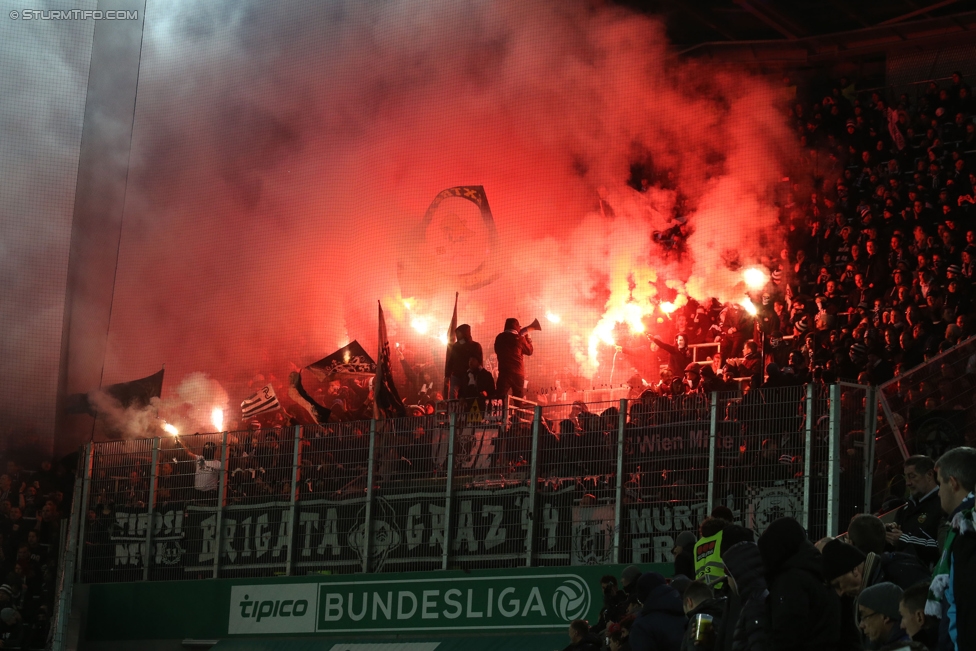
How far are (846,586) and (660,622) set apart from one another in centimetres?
152

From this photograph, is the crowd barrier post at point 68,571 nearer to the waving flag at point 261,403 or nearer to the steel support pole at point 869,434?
the waving flag at point 261,403

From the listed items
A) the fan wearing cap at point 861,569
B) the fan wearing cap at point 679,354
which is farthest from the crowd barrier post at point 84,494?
the fan wearing cap at point 861,569

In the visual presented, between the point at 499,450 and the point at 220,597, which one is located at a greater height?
the point at 499,450

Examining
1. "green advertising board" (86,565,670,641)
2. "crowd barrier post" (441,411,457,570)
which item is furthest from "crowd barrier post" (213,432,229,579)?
"crowd barrier post" (441,411,457,570)

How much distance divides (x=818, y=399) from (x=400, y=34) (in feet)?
42.6

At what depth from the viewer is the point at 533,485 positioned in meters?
9.63

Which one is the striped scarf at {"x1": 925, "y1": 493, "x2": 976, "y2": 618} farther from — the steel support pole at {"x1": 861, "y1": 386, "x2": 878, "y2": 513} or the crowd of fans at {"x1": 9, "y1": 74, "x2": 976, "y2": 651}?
the steel support pole at {"x1": 861, "y1": 386, "x2": 878, "y2": 513}

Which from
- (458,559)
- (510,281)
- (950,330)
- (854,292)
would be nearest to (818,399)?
(950,330)

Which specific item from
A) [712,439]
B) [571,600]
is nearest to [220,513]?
[571,600]

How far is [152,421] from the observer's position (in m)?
19.2

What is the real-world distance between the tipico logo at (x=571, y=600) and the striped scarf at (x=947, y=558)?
5.79 m

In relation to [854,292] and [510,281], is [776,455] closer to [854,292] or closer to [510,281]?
[854,292]

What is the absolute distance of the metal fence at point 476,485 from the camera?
830 cm

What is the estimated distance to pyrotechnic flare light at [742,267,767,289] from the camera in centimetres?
1490
